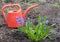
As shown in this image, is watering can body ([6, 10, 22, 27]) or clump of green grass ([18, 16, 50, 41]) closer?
clump of green grass ([18, 16, 50, 41])

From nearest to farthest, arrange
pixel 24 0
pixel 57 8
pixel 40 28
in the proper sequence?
pixel 40 28 < pixel 57 8 < pixel 24 0

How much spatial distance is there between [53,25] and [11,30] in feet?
1.72

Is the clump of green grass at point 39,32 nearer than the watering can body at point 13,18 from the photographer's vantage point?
Yes

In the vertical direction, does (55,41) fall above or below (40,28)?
below

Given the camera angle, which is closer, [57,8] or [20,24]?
[20,24]

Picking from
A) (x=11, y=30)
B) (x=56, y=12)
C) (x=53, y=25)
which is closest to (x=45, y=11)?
(x=56, y=12)

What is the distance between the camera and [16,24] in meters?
3.04

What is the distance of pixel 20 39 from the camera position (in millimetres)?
2816

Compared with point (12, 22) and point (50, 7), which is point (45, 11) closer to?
point (50, 7)

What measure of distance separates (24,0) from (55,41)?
4.81ft

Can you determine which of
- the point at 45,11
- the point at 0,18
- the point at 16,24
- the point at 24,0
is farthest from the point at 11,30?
the point at 24,0

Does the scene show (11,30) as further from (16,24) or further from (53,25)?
(53,25)

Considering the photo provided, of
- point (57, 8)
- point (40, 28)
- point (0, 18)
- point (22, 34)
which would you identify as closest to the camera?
point (40, 28)

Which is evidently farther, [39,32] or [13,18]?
[13,18]
